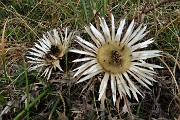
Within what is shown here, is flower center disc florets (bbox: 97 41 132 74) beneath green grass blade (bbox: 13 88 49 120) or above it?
above

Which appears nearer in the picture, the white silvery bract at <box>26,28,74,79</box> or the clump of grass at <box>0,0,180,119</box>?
the clump of grass at <box>0,0,180,119</box>

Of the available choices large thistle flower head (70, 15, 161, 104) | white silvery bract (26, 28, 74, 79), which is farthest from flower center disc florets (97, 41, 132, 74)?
white silvery bract (26, 28, 74, 79)

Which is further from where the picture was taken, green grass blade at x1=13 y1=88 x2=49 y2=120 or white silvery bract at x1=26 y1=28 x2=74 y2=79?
white silvery bract at x1=26 y1=28 x2=74 y2=79

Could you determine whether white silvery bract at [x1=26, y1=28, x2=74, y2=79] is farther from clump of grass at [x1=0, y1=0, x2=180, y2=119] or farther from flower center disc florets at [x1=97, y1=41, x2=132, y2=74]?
flower center disc florets at [x1=97, y1=41, x2=132, y2=74]

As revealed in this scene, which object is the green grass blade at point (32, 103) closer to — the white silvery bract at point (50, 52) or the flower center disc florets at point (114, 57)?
the white silvery bract at point (50, 52)

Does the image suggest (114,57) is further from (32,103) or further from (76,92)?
(32,103)

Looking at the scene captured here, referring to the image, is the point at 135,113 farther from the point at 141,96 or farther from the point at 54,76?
the point at 54,76

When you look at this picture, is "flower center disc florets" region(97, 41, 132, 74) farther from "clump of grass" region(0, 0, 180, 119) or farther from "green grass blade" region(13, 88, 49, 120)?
"green grass blade" region(13, 88, 49, 120)

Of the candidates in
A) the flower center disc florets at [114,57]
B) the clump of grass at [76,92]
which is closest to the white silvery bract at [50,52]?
the clump of grass at [76,92]
